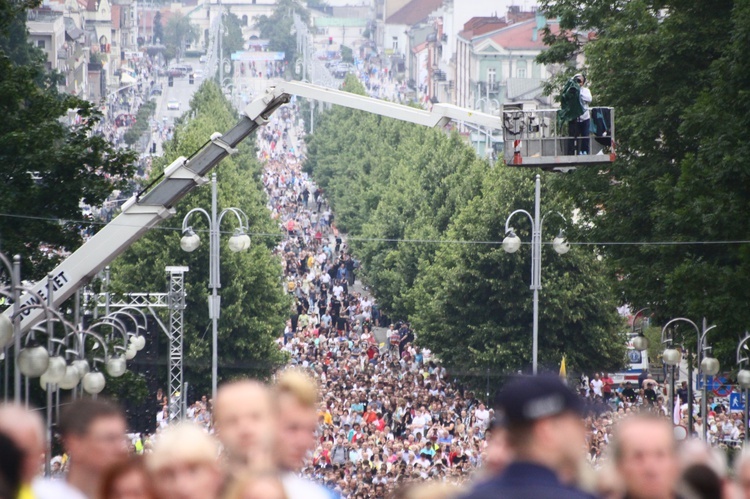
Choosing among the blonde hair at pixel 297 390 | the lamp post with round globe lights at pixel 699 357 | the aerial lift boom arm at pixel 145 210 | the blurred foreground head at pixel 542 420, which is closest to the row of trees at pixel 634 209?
the lamp post with round globe lights at pixel 699 357

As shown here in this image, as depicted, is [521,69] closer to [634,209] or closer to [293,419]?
[634,209]

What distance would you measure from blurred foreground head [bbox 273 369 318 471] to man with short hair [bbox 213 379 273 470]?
101 millimetres

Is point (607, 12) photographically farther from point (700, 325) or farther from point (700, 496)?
point (700, 496)

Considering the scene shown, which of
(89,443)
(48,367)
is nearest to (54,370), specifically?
(48,367)

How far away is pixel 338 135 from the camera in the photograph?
111 meters

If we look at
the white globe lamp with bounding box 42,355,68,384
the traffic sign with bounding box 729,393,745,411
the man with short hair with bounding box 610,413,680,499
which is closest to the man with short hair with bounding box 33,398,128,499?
the man with short hair with bounding box 610,413,680,499

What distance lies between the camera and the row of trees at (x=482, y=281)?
4519 cm

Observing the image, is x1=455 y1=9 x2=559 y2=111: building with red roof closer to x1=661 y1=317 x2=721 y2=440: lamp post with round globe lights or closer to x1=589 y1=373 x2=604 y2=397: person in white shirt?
x1=589 y1=373 x2=604 y2=397: person in white shirt

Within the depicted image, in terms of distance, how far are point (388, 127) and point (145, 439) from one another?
59141 mm

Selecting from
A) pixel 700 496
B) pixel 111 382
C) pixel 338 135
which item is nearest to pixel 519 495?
pixel 700 496

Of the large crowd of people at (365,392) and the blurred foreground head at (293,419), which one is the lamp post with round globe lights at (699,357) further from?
the blurred foreground head at (293,419)

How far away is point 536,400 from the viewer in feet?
19.4

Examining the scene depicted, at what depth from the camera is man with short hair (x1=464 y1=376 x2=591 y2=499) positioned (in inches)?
233

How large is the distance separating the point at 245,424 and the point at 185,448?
0.35 meters
